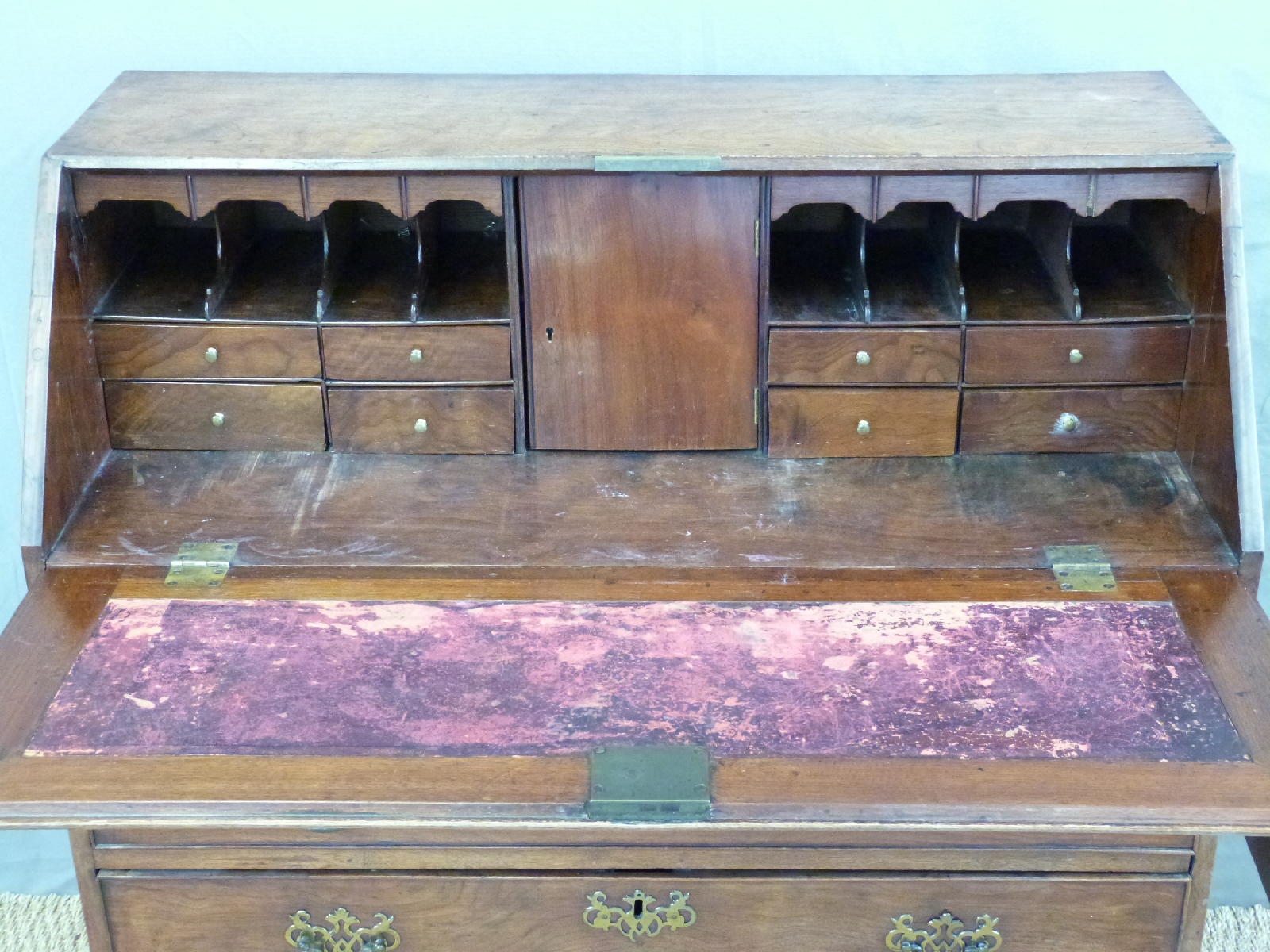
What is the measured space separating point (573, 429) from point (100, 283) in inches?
26.5

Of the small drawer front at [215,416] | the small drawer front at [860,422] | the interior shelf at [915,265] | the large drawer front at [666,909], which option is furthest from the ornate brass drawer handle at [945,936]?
the small drawer front at [215,416]

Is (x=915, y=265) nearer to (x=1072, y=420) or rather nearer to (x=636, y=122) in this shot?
(x=1072, y=420)

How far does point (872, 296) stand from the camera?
2.12 meters

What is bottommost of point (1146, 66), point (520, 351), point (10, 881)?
point (10, 881)

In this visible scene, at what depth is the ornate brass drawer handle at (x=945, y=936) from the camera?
5.59 ft

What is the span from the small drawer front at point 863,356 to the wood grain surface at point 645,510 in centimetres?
12

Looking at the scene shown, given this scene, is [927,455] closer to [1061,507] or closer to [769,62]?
[1061,507]

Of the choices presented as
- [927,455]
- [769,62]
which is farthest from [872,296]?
[769,62]

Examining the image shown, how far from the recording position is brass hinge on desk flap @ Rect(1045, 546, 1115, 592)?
186cm

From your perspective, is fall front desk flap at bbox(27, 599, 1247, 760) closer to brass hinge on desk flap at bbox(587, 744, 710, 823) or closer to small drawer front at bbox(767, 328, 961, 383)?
brass hinge on desk flap at bbox(587, 744, 710, 823)

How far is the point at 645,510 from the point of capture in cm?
201

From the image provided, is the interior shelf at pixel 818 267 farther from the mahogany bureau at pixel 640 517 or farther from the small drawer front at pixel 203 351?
the small drawer front at pixel 203 351

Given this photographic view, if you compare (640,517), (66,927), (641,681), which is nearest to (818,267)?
(640,517)

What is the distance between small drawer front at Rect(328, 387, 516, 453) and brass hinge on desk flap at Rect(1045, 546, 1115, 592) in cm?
74
